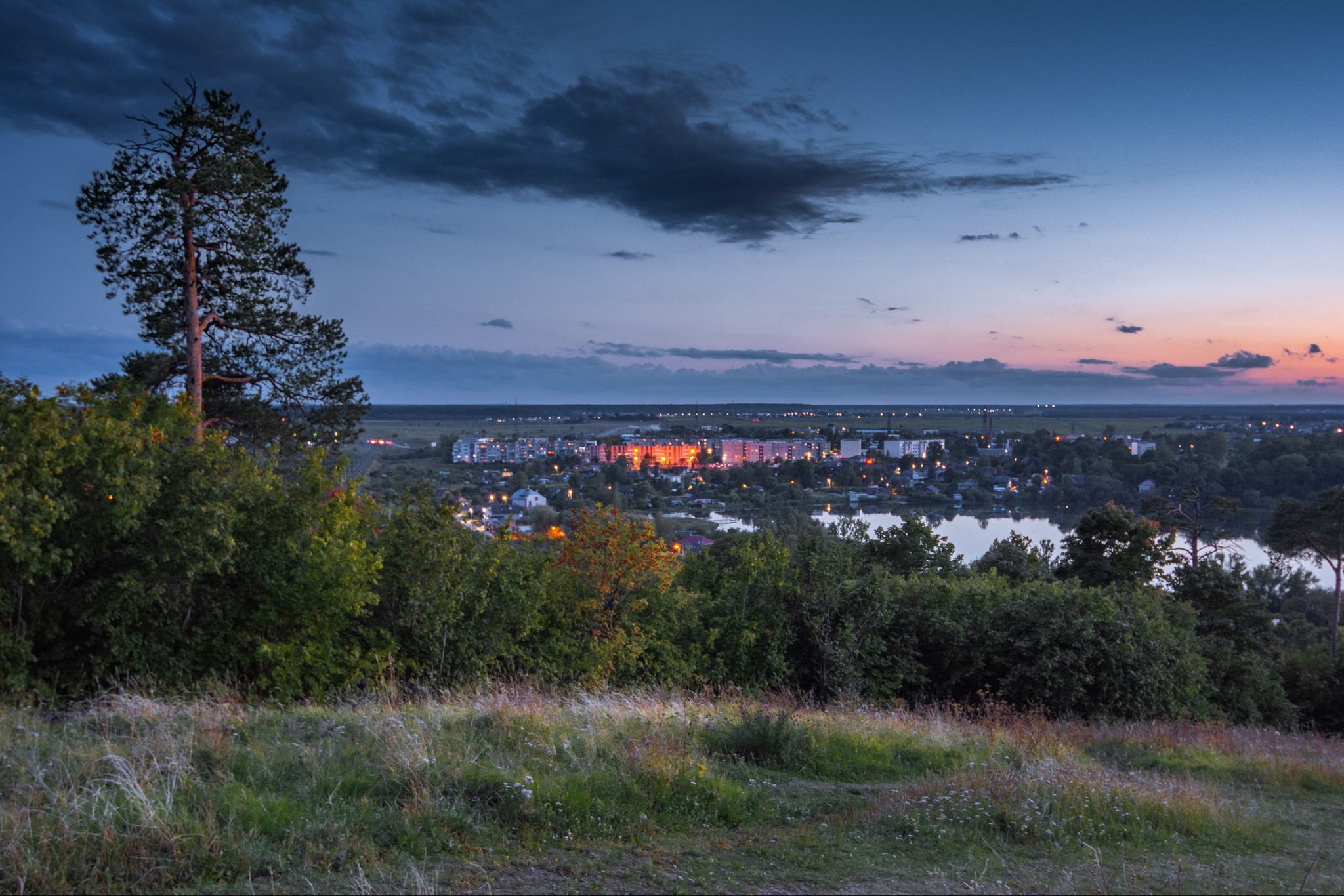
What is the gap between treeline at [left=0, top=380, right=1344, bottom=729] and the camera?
9820mm

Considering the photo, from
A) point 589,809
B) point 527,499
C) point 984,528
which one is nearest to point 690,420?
point 984,528

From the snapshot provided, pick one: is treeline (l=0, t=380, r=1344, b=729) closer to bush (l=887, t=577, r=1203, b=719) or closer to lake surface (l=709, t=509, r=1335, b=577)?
bush (l=887, t=577, r=1203, b=719)

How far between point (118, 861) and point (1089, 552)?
94.5ft

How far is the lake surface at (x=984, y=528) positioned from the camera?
5900 centimetres

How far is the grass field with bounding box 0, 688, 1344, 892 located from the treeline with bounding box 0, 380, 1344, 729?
2.17m

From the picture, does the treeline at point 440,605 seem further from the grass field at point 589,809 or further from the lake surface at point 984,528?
the lake surface at point 984,528

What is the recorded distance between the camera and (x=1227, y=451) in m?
88.0

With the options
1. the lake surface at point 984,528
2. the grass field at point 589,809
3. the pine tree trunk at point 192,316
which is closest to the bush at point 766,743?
the grass field at point 589,809

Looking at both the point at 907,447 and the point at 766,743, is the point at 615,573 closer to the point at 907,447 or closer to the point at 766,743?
the point at 766,743

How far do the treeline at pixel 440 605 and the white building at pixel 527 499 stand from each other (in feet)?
80.6

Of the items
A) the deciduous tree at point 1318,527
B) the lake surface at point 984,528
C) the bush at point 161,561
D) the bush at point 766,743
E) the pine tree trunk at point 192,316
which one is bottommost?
the lake surface at point 984,528

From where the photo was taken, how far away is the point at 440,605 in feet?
40.8

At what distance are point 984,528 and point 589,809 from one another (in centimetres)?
A: 6914

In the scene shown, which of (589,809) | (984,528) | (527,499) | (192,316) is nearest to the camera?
(589,809)
